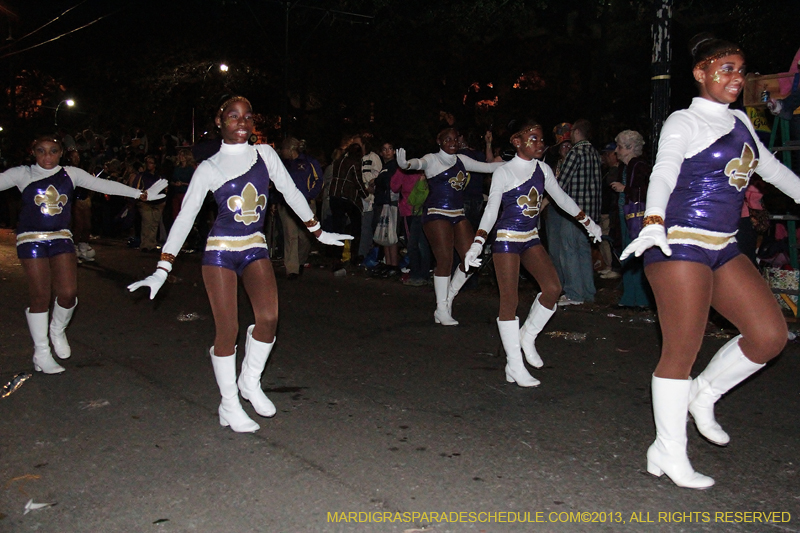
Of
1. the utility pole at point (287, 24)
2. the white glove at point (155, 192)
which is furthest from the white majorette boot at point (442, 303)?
the utility pole at point (287, 24)

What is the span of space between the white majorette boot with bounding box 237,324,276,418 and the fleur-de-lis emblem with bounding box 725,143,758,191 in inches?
113

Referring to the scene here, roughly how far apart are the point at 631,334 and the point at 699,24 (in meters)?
11.6

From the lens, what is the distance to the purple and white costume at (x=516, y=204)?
6.17 meters

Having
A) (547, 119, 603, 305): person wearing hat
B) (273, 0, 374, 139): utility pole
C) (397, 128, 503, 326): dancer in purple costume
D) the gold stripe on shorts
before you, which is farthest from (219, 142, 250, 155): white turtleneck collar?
(273, 0, 374, 139): utility pole

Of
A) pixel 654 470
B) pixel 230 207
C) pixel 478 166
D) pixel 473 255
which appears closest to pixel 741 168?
pixel 654 470

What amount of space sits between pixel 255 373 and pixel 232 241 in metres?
0.89

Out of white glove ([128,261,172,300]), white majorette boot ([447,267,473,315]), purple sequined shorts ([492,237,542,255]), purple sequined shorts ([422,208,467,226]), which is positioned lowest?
white majorette boot ([447,267,473,315])

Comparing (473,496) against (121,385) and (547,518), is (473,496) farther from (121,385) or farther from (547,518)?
(121,385)

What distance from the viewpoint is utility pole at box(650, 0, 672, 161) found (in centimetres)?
842

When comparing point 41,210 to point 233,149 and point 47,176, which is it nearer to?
point 47,176

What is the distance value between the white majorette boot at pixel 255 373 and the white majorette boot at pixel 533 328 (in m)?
2.27

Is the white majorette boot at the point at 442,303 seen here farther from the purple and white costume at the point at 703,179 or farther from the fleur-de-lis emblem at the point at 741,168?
the fleur-de-lis emblem at the point at 741,168

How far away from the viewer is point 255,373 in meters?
5.17

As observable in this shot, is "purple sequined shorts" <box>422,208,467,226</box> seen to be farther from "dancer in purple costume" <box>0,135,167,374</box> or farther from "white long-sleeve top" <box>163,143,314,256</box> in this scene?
"white long-sleeve top" <box>163,143,314,256</box>
